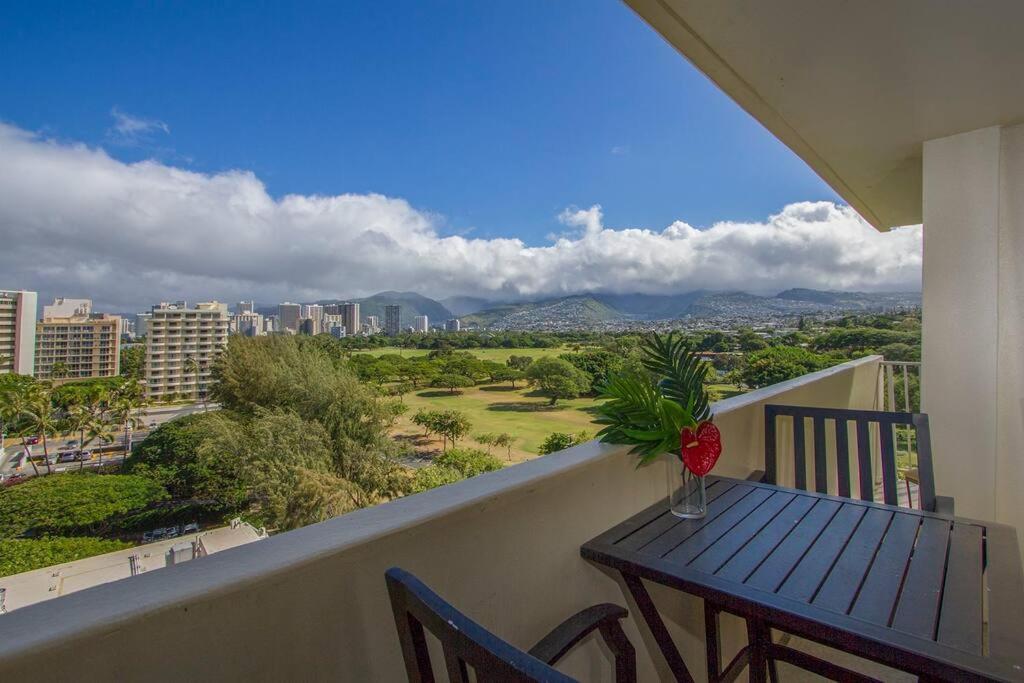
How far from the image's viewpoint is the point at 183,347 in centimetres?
2184

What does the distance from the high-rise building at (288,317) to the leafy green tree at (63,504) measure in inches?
411

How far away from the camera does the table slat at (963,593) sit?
0.78 m

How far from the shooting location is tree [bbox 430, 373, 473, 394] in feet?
88.6

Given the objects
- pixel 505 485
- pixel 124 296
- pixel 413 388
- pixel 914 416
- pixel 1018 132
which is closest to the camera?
pixel 505 485

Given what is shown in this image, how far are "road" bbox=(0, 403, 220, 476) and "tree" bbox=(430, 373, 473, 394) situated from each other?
426 inches

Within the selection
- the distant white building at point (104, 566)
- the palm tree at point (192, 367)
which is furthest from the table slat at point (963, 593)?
the palm tree at point (192, 367)

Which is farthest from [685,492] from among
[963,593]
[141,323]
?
[141,323]

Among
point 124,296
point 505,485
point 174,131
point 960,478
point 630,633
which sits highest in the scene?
point 174,131

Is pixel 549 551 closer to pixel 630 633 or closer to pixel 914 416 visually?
pixel 630 633

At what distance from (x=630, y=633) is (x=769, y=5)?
1782 millimetres

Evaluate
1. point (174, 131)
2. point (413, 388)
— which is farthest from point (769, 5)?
point (174, 131)

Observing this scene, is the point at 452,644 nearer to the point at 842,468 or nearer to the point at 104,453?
the point at 842,468

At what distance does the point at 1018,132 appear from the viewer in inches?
79.6

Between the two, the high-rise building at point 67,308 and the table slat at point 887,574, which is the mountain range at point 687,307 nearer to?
the table slat at point 887,574
